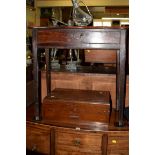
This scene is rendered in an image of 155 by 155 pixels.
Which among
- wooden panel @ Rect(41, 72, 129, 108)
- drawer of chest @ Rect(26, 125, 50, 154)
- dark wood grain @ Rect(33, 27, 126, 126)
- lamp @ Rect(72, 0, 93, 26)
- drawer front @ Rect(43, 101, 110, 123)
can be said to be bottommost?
drawer of chest @ Rect(26, 125, 50, 154)

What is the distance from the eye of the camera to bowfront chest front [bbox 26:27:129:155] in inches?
56.2

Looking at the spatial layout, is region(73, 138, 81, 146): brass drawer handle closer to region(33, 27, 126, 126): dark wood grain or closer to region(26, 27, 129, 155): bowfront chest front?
region(26, 27, 129, 155): bowfront chest front

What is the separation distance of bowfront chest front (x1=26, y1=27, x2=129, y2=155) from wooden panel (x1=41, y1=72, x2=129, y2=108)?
234 mm

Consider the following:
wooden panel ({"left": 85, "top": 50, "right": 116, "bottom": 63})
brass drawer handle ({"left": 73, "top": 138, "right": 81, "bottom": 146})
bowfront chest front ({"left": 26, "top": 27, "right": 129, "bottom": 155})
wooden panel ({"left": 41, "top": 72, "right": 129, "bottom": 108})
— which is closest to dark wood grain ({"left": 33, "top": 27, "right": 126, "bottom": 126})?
bowfront chest front ({"left": 26, "top": 27, "right": 129, "bottom": 155})

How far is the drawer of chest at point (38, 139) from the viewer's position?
5.25 ft

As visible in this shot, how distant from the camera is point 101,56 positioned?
2082 mm

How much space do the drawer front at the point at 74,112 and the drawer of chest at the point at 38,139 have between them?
10 centimetres

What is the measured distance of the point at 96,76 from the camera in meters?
1.89

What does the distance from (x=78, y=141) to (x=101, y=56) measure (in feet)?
2.81

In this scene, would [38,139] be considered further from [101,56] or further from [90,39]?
[101,56]

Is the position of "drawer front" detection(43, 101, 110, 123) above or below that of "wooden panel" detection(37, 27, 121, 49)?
below

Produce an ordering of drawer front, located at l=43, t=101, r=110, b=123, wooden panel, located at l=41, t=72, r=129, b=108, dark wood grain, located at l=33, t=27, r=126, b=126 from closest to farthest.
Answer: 1. dark wood grain, located at l=33, t=27, r=126, b=126
2. drawer front, located at l=43, t=101, r=110, b=123
3. wooden panel, located at l=41, t=72, r=129, b=108
